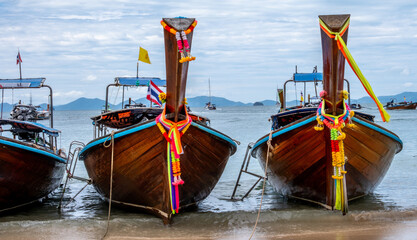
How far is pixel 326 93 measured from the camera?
7754mm

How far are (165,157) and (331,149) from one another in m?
2.72

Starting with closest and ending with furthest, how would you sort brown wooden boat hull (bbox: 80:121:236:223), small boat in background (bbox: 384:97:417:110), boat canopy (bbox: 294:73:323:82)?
brown wooden boat hull (bbox: 80:121:236:223)
boat canopy (bbox: 294:73:323:82)
small boat in background (bbox: 384:97:417:110)

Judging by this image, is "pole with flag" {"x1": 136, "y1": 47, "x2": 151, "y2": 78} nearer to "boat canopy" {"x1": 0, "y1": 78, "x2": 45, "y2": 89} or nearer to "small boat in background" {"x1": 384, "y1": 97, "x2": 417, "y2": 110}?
"boat canopy" {"x1": 0, "y1": 78, "x2": 45, "y2": 89}

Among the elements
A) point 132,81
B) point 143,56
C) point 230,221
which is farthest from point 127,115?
point 230,221

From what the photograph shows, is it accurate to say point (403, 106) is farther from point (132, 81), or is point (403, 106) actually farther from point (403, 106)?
point (132, 81)

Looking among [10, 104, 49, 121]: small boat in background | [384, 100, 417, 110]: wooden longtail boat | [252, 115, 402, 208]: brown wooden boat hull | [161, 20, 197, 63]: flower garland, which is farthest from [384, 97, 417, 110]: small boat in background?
[161, 20, 197, 63]: flower garland

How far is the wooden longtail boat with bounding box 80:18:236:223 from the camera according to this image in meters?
7.34

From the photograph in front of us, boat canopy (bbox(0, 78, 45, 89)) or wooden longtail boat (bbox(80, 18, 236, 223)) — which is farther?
boat canopy (bbox(0, 78, 45, 89))

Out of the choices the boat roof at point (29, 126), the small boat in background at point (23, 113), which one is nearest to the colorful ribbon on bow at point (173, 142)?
the boat roof at point (29, 126)

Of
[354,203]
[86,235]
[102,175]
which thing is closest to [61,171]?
[102,175]

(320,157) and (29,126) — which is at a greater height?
(29,126)

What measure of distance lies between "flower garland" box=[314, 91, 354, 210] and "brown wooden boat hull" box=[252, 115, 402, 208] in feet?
0.60

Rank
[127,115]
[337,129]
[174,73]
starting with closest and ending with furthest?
[174,73] < [337,129] < [127,115]

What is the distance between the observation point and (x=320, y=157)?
841cm
